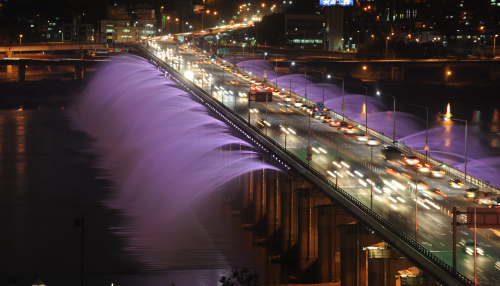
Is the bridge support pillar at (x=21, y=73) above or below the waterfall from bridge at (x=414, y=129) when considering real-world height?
above

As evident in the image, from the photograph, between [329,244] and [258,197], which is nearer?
[329,244]

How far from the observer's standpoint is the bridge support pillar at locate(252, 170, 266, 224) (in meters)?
54.9

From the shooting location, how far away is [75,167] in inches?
2852

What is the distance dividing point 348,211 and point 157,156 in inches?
1736

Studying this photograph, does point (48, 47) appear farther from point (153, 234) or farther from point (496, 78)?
point (153, 234)

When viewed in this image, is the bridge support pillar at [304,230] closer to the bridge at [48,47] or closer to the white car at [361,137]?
the white car at [361,137]

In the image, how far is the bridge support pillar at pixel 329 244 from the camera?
128 feet

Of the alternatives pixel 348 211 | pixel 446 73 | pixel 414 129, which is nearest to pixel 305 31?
pixel 446 73

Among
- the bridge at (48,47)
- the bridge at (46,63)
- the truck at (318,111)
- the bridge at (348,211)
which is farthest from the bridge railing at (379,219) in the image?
the bridge at (48,47)

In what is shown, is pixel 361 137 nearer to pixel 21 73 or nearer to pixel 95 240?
pixel 95 240

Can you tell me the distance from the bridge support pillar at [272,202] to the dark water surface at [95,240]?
2547 mm

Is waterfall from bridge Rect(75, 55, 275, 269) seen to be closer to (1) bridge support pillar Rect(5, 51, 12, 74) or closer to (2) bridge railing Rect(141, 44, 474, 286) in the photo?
(2) bridge railing Rect(141, 44, 474, 286)

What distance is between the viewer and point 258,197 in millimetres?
56406

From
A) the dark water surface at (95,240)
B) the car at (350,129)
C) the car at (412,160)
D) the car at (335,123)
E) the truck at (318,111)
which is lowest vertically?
the dark water surface at (95,240)
